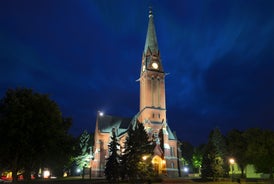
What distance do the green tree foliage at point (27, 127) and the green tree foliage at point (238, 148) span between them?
145ft

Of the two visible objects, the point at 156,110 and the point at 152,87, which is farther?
the point at 152,87

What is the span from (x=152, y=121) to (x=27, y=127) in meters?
31.9

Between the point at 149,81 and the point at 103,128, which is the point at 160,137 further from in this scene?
the point at 103,128

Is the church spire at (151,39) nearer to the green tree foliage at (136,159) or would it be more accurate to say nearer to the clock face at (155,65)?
the clock face at (155,65)

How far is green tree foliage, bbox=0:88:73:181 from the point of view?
106 feet

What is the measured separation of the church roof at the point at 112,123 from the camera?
6844cm

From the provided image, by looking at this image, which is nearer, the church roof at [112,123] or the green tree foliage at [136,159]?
the green tree foliage at [136,159]

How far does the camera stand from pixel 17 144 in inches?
1276

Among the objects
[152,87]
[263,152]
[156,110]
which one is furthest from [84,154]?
[263,152]

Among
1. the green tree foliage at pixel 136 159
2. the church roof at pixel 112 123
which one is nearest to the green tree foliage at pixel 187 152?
the church roof at pixel 112 123

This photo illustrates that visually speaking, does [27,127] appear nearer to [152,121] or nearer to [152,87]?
[152,121]

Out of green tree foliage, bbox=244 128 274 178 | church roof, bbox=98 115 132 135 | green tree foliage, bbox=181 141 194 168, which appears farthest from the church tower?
green tree foliage, bbox=181 141 194 168

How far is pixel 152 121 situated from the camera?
5891 cm

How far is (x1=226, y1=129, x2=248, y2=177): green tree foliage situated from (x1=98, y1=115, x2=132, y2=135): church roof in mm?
28193
